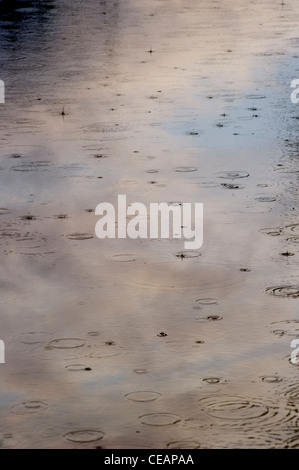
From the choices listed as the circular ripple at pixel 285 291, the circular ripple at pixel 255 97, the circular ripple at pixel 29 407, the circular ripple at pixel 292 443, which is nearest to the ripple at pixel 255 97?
the circular ripple at pixel 255 97

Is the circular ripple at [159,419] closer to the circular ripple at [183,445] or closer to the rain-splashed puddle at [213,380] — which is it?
the circular ripple at [183,445]

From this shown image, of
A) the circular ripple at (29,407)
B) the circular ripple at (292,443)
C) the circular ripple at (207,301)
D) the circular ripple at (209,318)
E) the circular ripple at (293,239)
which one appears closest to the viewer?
the circular ripple at (292,443)

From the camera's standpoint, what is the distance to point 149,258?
18.8ft

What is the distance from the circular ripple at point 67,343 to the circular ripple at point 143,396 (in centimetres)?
50

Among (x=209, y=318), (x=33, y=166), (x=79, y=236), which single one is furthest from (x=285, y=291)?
(x=33, y=166)

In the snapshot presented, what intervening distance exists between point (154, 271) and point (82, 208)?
1118 millimetres

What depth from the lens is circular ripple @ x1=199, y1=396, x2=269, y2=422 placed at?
162 inches

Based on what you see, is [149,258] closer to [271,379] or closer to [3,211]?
[3,211]

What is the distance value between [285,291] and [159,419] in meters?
1.34

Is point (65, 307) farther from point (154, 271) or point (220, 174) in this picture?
point (220, 174)

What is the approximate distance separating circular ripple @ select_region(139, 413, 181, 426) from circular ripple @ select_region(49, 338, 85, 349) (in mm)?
683

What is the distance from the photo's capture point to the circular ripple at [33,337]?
4.77 metres

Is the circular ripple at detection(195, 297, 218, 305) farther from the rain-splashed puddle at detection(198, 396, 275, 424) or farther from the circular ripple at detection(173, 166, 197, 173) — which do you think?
the circular ripple at detection(173, 166, 197, 173)

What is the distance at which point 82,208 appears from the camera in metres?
6.56
